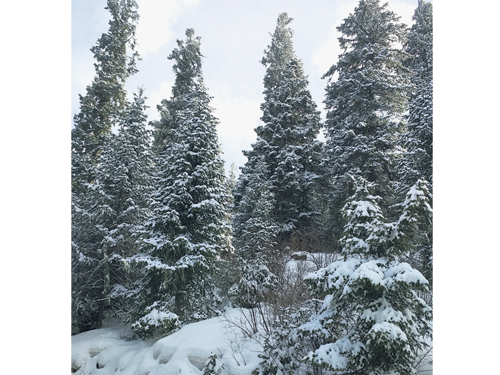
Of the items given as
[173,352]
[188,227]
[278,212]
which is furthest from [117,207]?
[278,212]

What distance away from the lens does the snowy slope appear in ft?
16.3

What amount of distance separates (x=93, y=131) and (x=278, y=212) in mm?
7461

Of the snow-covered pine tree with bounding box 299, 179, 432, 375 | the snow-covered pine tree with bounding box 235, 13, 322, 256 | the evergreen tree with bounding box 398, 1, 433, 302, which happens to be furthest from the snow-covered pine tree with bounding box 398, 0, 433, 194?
the snow-covered pine tree with bounding box 235, 13, 322, 256

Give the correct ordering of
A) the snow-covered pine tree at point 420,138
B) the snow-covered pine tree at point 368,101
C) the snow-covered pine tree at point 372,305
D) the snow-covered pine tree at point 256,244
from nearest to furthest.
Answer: the snow-covered pine tree at point 372,305 → the snow-covered pine tree at point 420,138 → the snow-covered pine tree at point 256,244 → the snow-covered pine tree at point 368,101

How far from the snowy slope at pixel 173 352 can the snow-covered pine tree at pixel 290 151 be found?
5.41 metres

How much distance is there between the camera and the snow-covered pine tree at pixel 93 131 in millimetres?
8188

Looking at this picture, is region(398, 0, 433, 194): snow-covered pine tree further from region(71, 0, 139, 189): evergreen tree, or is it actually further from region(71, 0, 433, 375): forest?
region(71, 0, 139, 189): evergreen tree

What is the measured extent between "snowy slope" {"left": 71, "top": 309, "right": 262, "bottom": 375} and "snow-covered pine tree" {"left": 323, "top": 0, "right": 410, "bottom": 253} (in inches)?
189

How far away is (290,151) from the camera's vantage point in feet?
39.8

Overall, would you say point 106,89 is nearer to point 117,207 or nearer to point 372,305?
point 117,207

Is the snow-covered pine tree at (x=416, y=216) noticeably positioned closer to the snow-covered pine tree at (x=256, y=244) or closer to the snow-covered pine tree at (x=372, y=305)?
the snow-covered pine tree at (x=372, y=305)

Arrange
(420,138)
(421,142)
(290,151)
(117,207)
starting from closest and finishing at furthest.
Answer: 1. (421,142)
2. (420,138)
3. (117,207)
4. (290,151)

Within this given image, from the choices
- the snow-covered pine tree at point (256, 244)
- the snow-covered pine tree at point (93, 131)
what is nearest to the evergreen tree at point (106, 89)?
the snow-covered pine tree at point (93, 131)
